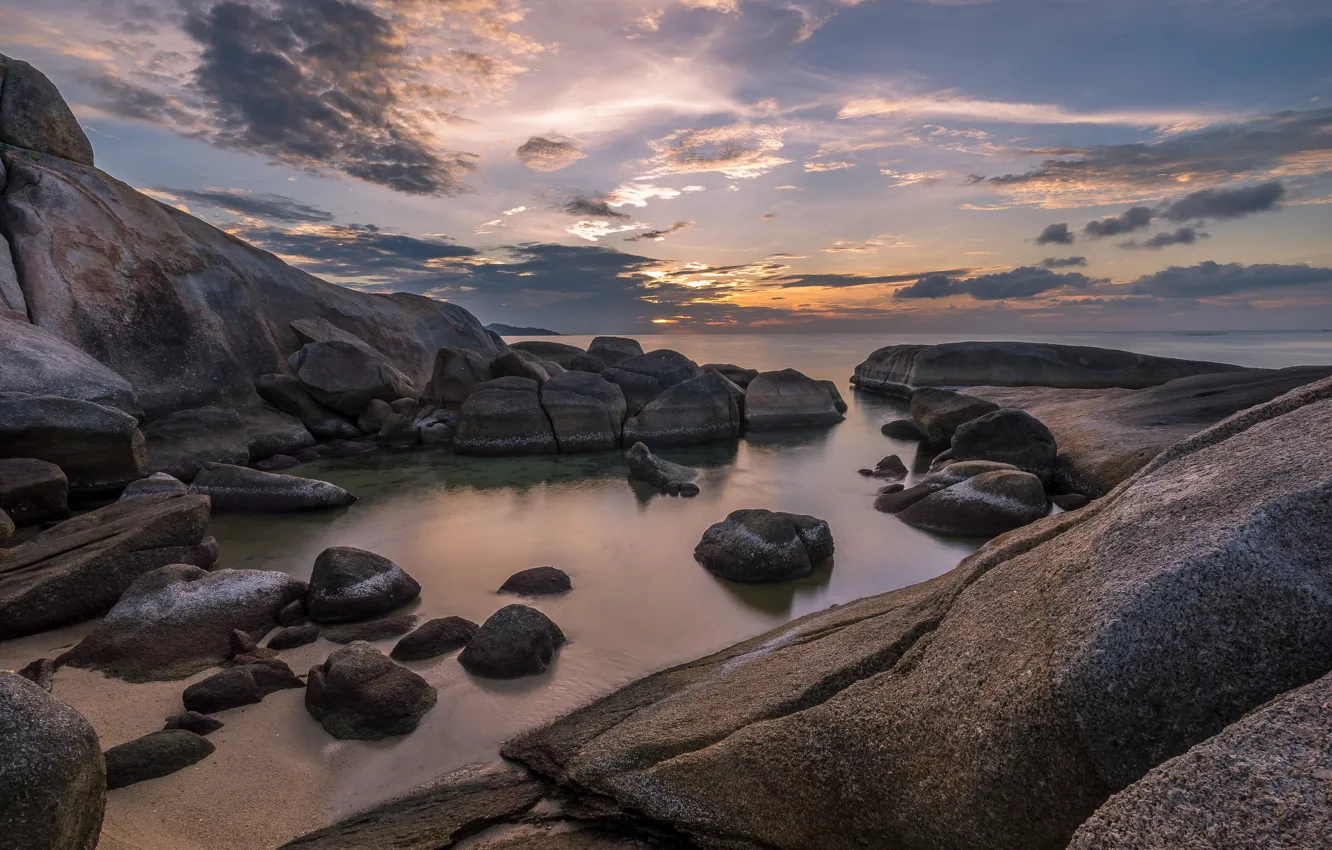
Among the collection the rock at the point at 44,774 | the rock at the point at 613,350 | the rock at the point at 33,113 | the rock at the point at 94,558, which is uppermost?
the rock at the point at 33,113

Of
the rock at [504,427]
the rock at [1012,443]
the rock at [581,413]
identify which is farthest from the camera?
the rock at [581,413]

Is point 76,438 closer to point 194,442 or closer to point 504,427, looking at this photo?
point 194,442

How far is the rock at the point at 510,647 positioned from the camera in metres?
6.40

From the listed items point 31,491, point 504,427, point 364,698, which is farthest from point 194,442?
point 364,698

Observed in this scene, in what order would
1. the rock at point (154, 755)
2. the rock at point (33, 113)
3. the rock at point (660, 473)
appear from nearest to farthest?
the rock at point (154, 755)
the rock at point (660, 473)
the rock at point (33, 113)

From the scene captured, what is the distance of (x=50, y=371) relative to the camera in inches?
521

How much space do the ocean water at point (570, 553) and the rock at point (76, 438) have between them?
3.00m

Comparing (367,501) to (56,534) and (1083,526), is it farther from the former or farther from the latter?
(1083,526)

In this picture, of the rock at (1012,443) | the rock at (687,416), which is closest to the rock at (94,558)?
the rock at (687,416)

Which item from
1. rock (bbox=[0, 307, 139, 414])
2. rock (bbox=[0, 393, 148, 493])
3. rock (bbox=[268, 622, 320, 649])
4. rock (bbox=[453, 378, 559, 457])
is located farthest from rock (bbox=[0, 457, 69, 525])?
rock (bbox=[453, 378, 559, 457])

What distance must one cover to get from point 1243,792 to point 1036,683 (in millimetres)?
783

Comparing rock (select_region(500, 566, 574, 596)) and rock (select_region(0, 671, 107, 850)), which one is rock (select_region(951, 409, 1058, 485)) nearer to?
rock (select_region(500, 566, 574, 596))

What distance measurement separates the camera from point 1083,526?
3.87 metres

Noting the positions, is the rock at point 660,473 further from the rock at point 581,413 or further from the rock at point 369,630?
the rock at point 369,630
